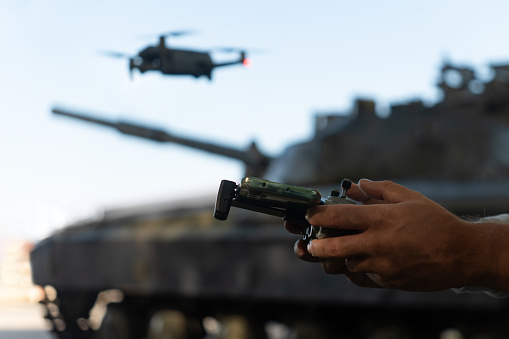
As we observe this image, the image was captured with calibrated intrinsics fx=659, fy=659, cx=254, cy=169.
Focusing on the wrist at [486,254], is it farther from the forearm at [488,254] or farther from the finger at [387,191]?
the finger at [387,191]

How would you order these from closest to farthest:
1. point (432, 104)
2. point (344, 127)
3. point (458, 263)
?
point (458, 263) → point (432, 104) → point (344, 127)

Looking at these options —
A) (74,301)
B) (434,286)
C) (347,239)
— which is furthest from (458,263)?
(74,301)

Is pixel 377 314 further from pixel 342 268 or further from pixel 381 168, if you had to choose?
pixel 342 268

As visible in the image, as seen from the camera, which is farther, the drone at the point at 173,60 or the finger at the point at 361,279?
the drone at the point at 173,60

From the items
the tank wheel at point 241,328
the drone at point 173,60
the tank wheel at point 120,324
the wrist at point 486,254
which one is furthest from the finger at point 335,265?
the tank wheel at point 120,324

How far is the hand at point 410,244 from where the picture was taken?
5.26 ft

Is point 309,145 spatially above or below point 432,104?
below

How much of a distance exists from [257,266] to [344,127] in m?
2.21

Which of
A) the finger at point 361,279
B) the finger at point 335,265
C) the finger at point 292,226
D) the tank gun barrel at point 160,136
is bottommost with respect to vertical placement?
the finger at point 361,279

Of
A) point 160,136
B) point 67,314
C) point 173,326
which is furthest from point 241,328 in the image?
point 67,314

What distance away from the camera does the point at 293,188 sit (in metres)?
1.71

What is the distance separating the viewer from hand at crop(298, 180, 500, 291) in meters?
1.60

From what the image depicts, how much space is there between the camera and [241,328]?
7.87 meters

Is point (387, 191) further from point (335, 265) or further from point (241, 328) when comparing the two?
point (241, 328)
